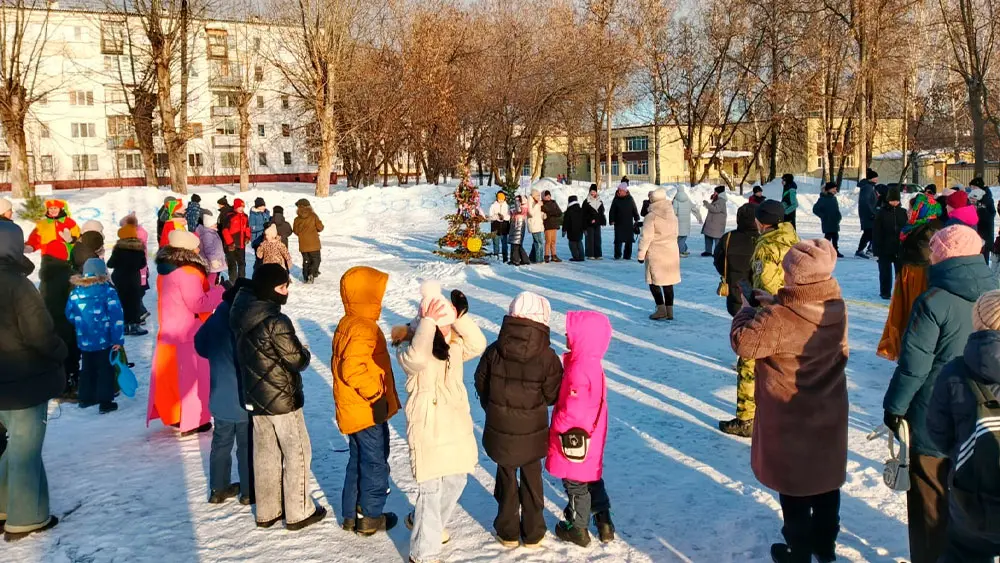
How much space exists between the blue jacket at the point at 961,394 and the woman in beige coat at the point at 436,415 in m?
2.16

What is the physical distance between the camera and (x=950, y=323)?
3.57 meters

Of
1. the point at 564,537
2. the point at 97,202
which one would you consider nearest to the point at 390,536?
the point at 564,537

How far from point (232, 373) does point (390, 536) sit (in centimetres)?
153

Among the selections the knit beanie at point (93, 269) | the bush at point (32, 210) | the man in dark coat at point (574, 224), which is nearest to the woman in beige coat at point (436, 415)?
the knit beanie at point (93, 269)

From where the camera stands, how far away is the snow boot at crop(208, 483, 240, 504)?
4.90 meters

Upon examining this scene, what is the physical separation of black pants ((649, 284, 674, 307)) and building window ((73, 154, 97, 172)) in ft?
184

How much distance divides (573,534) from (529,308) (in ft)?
4.53

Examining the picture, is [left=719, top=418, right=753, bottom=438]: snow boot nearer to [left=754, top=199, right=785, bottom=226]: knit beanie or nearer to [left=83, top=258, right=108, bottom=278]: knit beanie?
[left=754, top=199, right=785, bottom=226]: knit beanie

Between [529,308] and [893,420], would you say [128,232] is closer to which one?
[529,308]

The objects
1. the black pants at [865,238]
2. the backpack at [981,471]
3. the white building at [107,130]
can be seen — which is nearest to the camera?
the backpack at [981,471]

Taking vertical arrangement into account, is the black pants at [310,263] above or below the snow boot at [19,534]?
above

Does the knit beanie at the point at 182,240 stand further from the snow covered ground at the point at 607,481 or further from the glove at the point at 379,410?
the glove at the point at 379,410

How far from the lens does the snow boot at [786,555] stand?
3686 millimetres

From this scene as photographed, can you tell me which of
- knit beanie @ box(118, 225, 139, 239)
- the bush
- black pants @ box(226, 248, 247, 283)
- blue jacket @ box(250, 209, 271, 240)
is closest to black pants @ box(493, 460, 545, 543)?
knit beanie @ box(118, 225, 139, 239)
